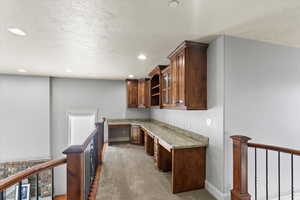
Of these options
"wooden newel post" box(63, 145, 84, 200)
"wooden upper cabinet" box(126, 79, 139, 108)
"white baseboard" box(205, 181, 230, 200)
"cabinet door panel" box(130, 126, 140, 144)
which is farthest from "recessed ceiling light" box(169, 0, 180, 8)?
"wooden upper cabinet" box(126, 79, 139, 108)

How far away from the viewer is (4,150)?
5172 mm

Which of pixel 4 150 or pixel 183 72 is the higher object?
pixel 183 72

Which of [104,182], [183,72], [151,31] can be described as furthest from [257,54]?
[104,182]

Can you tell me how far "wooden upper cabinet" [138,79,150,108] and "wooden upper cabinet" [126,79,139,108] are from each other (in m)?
0.18

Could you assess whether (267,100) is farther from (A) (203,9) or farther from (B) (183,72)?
(A) (203,9)

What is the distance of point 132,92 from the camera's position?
5980 millimetres

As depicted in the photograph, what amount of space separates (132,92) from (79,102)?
2.12 meters

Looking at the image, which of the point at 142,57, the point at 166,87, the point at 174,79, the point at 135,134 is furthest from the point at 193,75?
Answer: the point at 135,134

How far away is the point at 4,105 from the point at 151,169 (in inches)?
221

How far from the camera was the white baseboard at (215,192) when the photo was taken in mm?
2207

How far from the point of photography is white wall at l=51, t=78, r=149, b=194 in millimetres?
5645

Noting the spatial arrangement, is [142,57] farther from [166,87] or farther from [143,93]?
[143,93]

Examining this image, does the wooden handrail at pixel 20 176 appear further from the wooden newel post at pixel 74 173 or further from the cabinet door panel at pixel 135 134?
the cabinet door panel at pixel 135 134

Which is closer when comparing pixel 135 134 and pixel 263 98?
pixel 263 98
